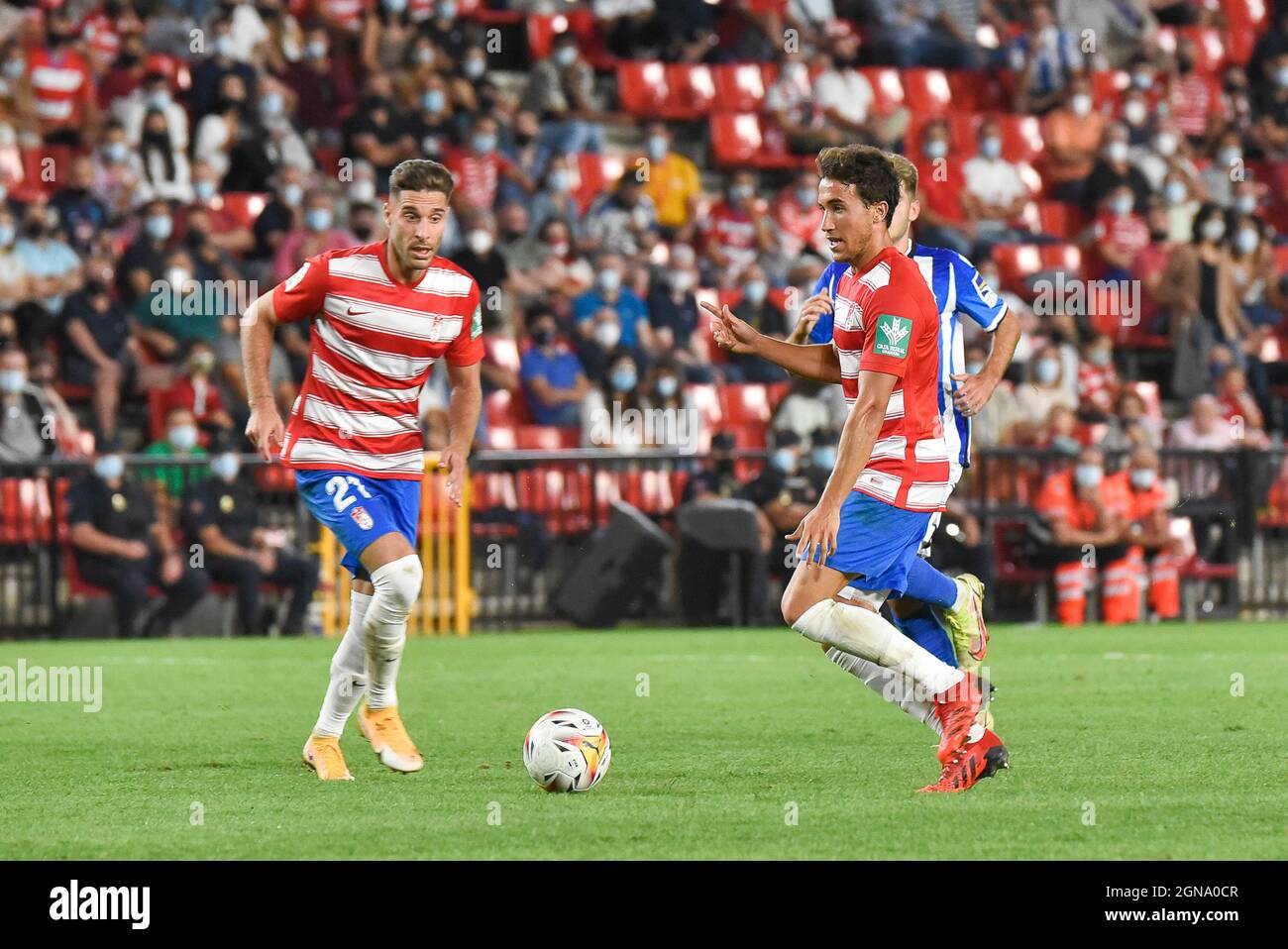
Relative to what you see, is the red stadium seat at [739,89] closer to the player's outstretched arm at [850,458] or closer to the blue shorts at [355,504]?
the blue shorts at [355,504]

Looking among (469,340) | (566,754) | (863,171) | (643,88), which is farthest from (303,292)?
(643,88)

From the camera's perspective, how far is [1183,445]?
1881cm

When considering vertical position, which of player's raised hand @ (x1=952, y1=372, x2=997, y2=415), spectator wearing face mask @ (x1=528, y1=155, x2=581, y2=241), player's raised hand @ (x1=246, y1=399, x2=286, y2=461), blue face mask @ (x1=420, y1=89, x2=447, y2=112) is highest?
blue face mask @ (x1=420, y1=89, x2=447, y2=112)

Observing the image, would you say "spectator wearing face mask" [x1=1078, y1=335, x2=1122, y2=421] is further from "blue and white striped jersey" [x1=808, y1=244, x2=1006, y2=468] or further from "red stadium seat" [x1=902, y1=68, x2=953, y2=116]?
"blue and white striped jersey" [x1=808, y1=244, x2=1006, y2=468]

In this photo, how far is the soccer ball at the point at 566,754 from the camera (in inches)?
303

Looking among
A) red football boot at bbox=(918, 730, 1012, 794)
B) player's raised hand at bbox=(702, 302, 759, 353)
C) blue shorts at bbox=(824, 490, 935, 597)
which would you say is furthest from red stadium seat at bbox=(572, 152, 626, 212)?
red football boot at bbox=(918, 730, 1012, 794)

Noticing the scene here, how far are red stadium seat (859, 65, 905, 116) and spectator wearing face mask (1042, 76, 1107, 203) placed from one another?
1.58m

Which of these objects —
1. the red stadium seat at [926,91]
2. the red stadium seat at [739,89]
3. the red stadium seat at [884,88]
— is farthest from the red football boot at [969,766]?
the red stadium seat at [926,91]

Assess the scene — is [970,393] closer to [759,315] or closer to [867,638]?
[867,638]

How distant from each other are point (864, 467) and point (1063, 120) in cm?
1610

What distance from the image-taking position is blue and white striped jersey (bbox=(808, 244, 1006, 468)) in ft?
26.7

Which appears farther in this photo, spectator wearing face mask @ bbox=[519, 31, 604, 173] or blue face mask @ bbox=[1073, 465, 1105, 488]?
spectator wearing face mask @ bbox=[519, 31, 604, 173]

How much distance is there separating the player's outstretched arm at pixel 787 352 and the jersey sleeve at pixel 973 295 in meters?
0.63
